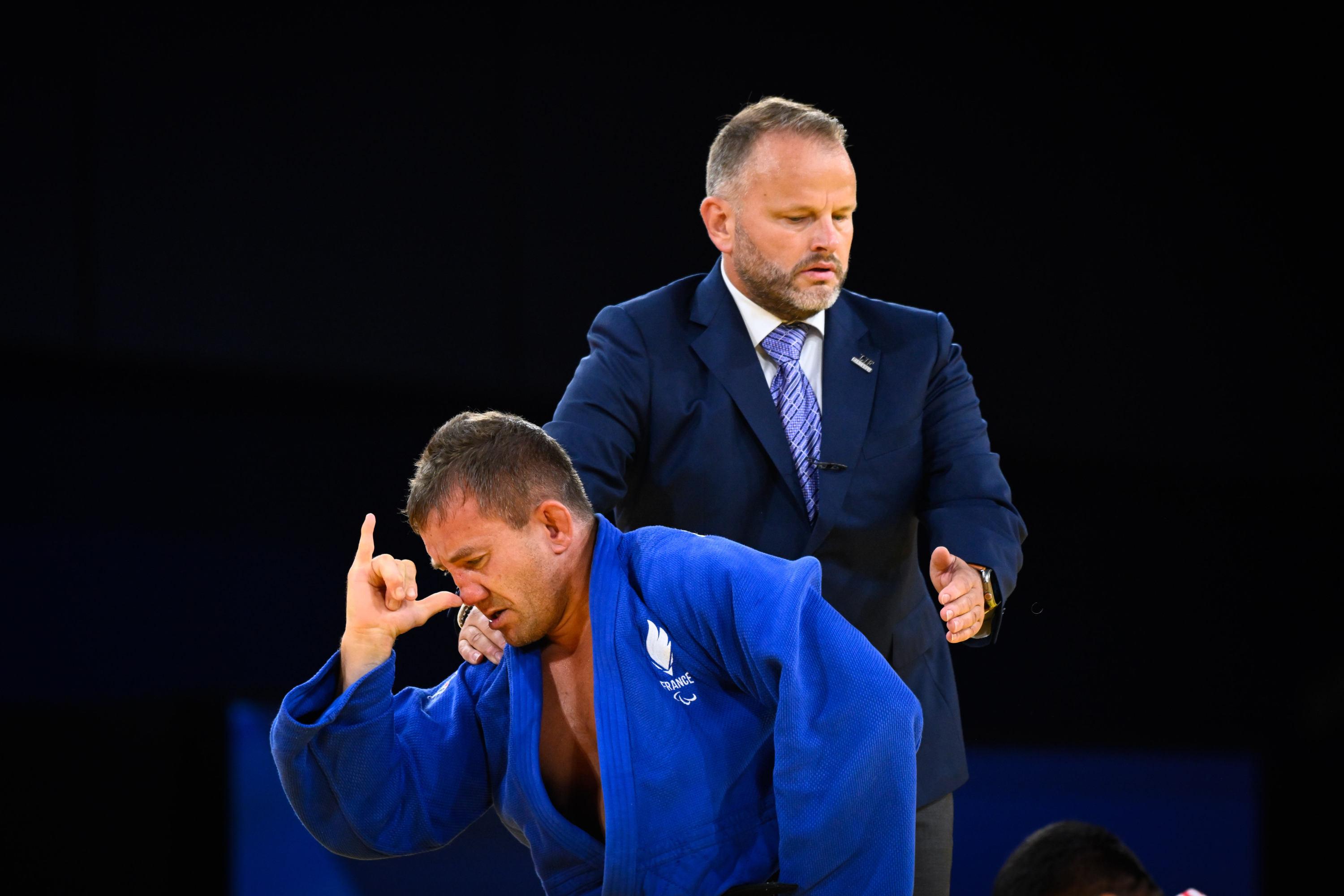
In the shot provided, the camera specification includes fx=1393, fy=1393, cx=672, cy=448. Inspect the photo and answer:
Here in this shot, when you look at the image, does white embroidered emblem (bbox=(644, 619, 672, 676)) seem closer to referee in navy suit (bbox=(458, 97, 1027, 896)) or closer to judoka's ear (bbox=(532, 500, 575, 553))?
judoka's ear (bbox=(532, 500, 575, 553))

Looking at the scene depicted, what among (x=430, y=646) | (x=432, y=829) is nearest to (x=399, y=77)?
(x=430, y=646)

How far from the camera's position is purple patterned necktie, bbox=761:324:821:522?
7.03ft

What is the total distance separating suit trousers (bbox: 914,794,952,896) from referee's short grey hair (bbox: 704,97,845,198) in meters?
1.00

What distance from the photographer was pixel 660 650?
172 centimetres

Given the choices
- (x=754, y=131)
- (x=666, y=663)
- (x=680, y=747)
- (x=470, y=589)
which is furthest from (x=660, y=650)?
(x=754, y=131)

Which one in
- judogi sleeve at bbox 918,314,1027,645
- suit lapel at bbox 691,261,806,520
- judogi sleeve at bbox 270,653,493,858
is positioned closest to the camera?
judogi sleeve at bbox 270,653,493,858

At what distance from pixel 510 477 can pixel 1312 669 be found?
350 cm

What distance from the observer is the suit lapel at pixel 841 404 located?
6.89 feet

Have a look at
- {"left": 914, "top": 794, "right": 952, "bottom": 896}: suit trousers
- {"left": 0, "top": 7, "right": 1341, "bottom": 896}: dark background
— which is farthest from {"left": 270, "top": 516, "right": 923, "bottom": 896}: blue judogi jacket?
{"left": 0, "top": 7, "right": 1341, "bottom": 896}: dark background

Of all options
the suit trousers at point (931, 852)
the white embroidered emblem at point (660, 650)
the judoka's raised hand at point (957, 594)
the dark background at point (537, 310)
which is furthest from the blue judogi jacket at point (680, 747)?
the dark background at point (537, 310)

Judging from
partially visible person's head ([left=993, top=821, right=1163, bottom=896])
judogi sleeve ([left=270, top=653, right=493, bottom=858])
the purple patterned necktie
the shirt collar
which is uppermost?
the shirt collar

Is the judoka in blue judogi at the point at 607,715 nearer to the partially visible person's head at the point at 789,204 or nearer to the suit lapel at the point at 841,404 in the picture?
the suit lapel at the point at 841,404

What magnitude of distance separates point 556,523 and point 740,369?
0.53m

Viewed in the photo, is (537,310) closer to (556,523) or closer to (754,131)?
(754,131)
